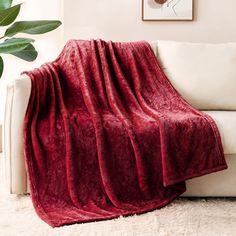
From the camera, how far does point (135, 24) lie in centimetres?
318

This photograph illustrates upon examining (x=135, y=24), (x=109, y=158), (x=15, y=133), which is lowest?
(x=109, y=158)

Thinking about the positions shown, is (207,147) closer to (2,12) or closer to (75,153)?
(75,153)

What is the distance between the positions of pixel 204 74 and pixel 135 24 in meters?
0.75

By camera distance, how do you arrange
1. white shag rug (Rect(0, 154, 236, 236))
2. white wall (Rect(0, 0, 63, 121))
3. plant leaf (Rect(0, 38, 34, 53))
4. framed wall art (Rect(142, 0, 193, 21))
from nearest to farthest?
plant leaf (Rect(0, 38, 34, 53)) < white shag rug (Rect(0, 154, 236, 236)) < framed wall art (Rect(142, 0, 193, 21)) < white wall (Rect(0, 0, 63, 121))

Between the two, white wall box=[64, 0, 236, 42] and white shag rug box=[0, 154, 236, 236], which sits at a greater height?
white wall box=[64, 0, 236, 42]

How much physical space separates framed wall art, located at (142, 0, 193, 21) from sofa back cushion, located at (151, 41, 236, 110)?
0.47 meters

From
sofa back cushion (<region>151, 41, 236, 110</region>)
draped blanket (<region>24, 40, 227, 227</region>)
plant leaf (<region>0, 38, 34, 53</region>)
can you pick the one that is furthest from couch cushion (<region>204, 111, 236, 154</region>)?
plant leaf (<region>0, 38, 34, 53</region>)

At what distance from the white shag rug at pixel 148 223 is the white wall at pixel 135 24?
1.50 meters

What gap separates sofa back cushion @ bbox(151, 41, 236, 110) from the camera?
8.78ft

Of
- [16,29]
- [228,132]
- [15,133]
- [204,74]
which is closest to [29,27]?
[16,29]

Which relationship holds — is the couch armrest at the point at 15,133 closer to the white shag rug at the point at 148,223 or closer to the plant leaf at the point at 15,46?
the white shag rug at the point at 148,223

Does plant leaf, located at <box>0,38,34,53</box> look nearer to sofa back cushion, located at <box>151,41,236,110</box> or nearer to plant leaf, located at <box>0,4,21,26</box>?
plant leaf, located at <box>0,4,21,26</box>

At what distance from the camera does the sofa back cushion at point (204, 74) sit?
8.78 ft

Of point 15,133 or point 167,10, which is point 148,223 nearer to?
point 15,133
